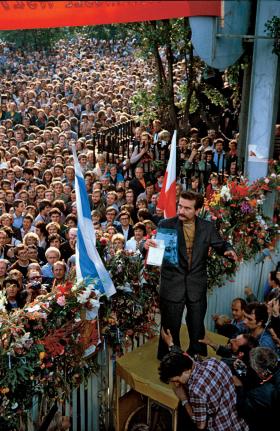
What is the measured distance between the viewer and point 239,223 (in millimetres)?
7559

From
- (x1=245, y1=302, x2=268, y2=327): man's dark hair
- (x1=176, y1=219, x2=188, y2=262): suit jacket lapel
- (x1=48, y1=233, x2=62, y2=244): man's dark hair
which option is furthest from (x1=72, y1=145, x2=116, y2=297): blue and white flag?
(x1=48, y1=233, x2=62, y2=244): man's dark hair

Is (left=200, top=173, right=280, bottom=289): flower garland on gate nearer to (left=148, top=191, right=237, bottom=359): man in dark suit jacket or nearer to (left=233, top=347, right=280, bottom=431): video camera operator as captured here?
(left=148, top=191, right=237, bottom=359): man in dark suit jacket

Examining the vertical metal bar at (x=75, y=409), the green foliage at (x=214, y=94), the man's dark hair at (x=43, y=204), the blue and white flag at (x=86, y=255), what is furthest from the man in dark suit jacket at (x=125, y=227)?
the green foliage at (x=214, y=94)

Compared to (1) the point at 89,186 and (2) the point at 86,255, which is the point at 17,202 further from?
(2) the point at 86,255

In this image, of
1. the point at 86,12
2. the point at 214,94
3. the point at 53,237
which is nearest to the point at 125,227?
the point at 53,237

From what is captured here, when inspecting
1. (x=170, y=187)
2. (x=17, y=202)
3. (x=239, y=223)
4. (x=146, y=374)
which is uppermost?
(x=170, y=187)

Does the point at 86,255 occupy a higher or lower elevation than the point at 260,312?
higher

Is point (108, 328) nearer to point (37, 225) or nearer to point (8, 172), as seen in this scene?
point (37, 225)

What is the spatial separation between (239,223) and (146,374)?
124 inches

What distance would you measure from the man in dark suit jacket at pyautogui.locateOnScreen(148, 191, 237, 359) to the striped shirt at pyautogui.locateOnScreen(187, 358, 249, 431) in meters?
0.87

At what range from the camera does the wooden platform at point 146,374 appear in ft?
15.5

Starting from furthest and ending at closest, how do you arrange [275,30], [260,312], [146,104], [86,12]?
1. [146,104]
2. [275,30]
3. [260,312]
4. [86,12]

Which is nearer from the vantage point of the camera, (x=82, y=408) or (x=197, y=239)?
(x=82, y=408)

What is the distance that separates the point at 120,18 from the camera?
12.0ft
